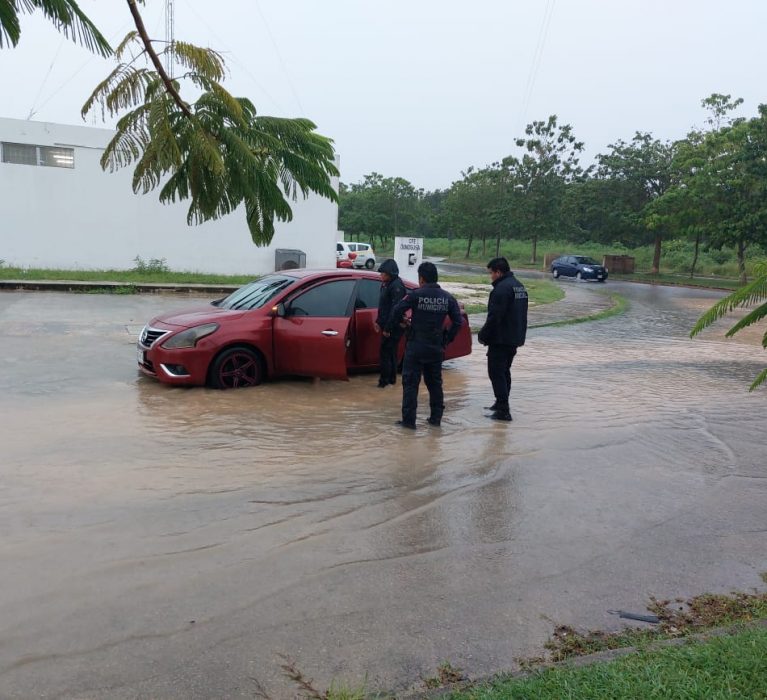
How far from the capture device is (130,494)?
5.31m

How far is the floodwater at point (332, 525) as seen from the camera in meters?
3.44

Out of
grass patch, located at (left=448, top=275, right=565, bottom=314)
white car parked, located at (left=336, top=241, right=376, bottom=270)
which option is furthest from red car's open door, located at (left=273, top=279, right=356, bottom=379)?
white car parked, located at (left=336, top=241, right=376, bottom=270)

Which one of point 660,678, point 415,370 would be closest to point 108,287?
point 415,370

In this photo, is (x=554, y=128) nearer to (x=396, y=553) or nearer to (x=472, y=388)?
(x=472, y=388)

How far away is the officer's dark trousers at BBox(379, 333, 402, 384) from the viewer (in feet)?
30.0

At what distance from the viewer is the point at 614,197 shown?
5000 cm

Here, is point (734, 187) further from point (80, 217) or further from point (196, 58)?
point (196, 58)

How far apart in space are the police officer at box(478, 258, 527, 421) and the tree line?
22217 millimetres

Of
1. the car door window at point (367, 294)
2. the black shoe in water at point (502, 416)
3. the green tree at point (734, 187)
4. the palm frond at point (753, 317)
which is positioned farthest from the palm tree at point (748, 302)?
the green tree at point (734, 187)

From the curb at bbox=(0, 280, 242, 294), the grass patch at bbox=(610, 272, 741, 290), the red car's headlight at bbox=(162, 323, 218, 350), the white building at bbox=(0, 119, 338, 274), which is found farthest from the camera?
the grass patch at bbox=(610, 272, 741, 290)

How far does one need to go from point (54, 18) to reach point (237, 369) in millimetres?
6325

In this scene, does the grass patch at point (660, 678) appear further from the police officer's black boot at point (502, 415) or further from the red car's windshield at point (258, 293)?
the red car's windshield at point (258, 293)

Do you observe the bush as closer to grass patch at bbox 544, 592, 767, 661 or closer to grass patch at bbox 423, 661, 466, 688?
grass patch at bbox 544, 592, 767, 661

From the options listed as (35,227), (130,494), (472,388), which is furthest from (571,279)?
(130,494)
